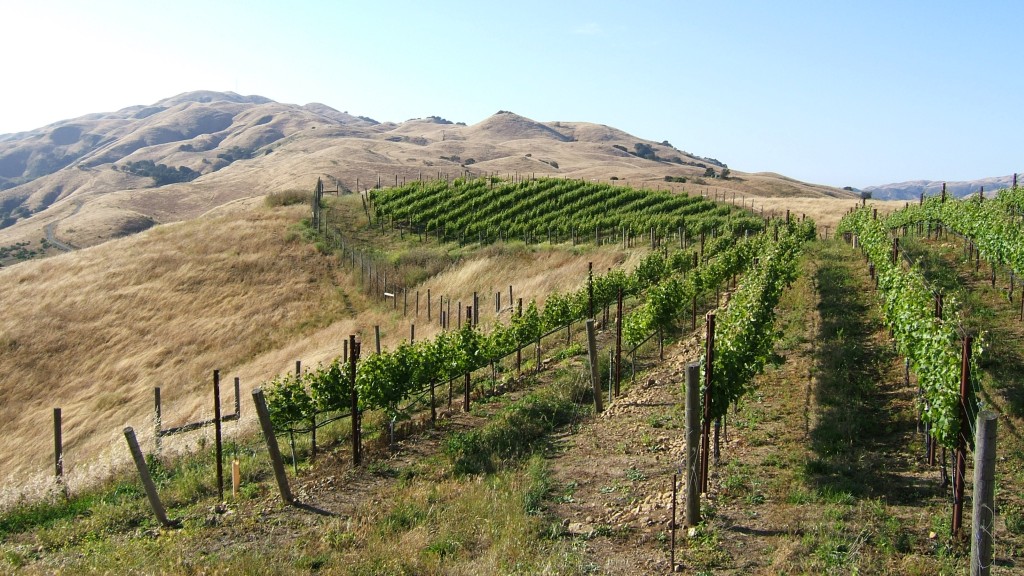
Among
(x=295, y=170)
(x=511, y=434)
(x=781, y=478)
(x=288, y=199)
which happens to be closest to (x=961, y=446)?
(x=781, y=478)

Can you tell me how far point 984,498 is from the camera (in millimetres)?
5617

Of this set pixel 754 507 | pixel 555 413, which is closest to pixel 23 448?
pixel 555 413

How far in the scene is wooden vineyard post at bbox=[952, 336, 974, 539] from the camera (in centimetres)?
654

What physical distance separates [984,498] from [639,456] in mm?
4829

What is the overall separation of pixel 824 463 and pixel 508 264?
84.3ft

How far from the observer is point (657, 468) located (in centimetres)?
934

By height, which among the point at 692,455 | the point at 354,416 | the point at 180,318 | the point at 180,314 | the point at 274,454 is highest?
the point at 692,455

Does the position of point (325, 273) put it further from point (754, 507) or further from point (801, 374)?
point (754, 507)

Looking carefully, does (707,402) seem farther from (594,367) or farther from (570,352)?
(570,352)

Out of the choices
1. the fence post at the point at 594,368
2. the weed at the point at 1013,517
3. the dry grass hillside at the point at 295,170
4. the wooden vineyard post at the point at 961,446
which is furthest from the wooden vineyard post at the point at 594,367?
the dry grass hillside at the point at 295,170

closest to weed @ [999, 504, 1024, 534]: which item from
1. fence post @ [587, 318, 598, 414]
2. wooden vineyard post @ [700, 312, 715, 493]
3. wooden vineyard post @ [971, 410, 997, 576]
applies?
wooden vineyard post @ [971, 410, 997, 576]

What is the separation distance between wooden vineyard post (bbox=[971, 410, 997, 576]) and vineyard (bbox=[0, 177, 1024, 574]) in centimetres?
3

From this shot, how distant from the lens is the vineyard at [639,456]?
709 cm

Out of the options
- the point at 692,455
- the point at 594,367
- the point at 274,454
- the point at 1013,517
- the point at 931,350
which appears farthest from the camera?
the point at 594,367
